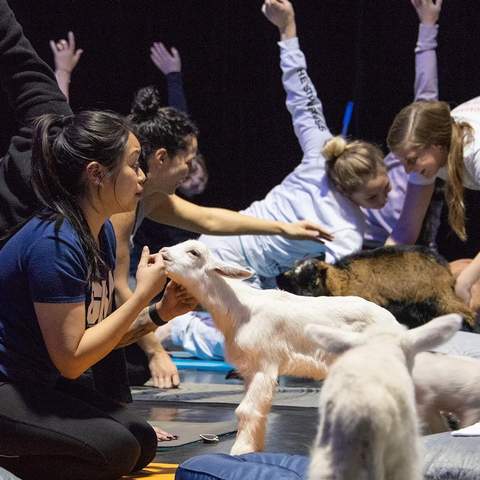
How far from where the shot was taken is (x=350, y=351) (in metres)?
1.75

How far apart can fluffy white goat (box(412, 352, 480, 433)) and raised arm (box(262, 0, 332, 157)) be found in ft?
7.69

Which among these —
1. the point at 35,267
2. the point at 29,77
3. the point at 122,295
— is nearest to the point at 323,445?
the point at 35,267

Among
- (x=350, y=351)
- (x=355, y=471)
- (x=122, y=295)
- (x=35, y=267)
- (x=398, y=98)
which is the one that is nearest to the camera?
→ (x=355, y=471)

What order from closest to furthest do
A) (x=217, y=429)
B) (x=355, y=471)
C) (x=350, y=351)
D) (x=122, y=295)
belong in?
(x=355, y=471)
(x=350, y=351)
(x=217, y=429)
(x=122, y=295)

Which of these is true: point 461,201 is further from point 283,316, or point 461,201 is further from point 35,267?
point 35,267

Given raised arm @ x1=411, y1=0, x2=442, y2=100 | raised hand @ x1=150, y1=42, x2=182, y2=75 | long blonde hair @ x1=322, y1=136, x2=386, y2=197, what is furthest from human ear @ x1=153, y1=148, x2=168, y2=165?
raised hand @ x1=150, y1=42, x2=182, y2=75

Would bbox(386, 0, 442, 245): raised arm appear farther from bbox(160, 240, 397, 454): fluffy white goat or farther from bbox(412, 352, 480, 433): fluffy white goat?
bbox(412, 352, 480, 433): fluffy white goat

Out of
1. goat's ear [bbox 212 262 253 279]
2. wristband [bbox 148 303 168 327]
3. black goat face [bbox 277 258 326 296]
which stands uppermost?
goat's ear [bbox 212 262 253 279]

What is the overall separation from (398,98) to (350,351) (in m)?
3.74

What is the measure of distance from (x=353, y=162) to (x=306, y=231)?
0.93m

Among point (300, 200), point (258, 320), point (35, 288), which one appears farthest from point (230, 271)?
point (300, 200)

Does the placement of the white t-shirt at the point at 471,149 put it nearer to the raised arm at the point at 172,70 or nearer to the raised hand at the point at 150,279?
the raised hand at the point at 150,279

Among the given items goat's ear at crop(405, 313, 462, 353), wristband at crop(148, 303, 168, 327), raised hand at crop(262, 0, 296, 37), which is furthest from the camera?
raised hand at crop(262, 0, 296, 37)

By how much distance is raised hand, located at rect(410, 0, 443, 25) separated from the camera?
473 centimetres
